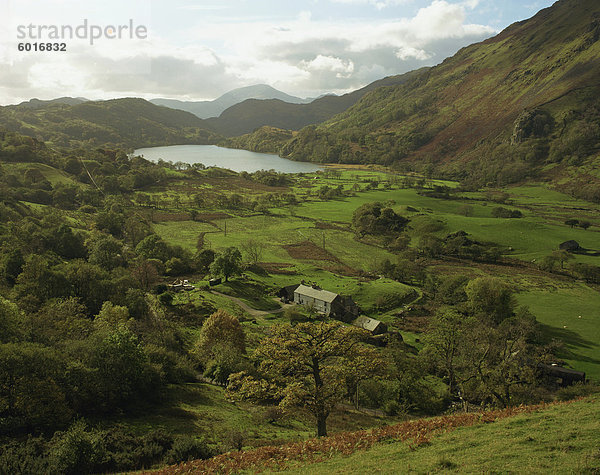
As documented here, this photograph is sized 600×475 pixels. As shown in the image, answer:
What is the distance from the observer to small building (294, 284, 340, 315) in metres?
55.9

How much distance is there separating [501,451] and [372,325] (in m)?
37.0

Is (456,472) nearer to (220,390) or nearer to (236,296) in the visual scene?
(220,390)

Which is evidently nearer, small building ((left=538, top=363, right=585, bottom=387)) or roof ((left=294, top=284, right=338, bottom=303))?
small building ((left=538, top=363, right=585, bottom=387))

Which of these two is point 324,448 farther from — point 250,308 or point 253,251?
point 253,251

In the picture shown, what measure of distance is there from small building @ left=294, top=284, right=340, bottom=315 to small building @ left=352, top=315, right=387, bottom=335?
5.39 meters

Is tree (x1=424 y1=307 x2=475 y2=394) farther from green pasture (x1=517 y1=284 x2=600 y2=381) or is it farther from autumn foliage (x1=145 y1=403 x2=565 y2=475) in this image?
autumn foliage (x1=145 y1=403 x2=565 y2=475)

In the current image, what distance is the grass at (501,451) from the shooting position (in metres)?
12.0

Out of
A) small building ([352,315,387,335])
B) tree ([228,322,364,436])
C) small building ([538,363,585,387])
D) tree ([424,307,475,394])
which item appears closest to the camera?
tree ([228,322,364,436])

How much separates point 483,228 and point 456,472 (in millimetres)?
106919

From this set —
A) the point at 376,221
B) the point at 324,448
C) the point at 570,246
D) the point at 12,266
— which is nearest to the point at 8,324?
the point at 12,266

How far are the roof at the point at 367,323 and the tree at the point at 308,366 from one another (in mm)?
28335

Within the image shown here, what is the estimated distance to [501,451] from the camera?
13281 mm

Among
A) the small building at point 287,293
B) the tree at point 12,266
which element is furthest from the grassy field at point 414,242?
the tree at point 12,266

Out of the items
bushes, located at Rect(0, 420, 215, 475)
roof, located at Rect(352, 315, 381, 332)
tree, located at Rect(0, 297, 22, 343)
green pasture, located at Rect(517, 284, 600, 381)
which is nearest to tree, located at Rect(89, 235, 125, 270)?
tree, located at Rect(0, 297, 22, 343)
